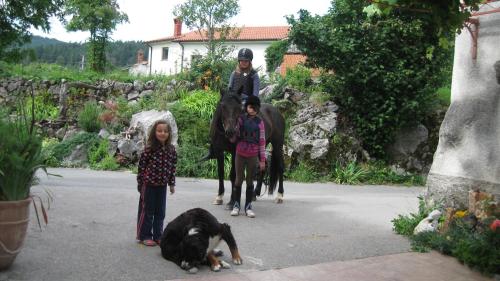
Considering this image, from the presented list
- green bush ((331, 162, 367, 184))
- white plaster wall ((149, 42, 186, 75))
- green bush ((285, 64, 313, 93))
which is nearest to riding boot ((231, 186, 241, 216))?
green bush ((331, 162, 367, 184))

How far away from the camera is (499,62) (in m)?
5.99

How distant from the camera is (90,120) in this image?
47.8ft

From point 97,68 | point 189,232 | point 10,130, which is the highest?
point 97,68

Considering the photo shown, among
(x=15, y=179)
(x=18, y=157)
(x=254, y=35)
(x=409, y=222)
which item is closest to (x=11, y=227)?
(x=15, y=179)

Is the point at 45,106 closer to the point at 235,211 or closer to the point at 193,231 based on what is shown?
the point at 235,211

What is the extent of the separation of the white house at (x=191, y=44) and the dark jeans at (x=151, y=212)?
39455 mm

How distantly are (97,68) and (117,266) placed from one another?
2238cm

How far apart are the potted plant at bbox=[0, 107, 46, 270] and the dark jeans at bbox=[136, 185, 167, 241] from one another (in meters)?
1.34

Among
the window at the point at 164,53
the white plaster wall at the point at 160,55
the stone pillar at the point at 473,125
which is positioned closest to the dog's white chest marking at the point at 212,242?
the stone pillar at the point at 473,125

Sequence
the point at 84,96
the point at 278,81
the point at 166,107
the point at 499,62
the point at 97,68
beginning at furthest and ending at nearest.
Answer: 1. the point at 97,68
2. the point at 84,96
3. the point at 278,81
4. the point at 166,107
5. the point at 499,62

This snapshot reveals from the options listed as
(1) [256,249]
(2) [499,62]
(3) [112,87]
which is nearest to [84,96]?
(3) [112,87]

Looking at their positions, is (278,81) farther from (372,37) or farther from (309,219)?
(309,219)

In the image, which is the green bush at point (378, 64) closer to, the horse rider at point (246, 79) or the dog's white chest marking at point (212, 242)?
the horse rider at point (246, 79)

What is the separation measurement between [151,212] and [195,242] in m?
1.02
